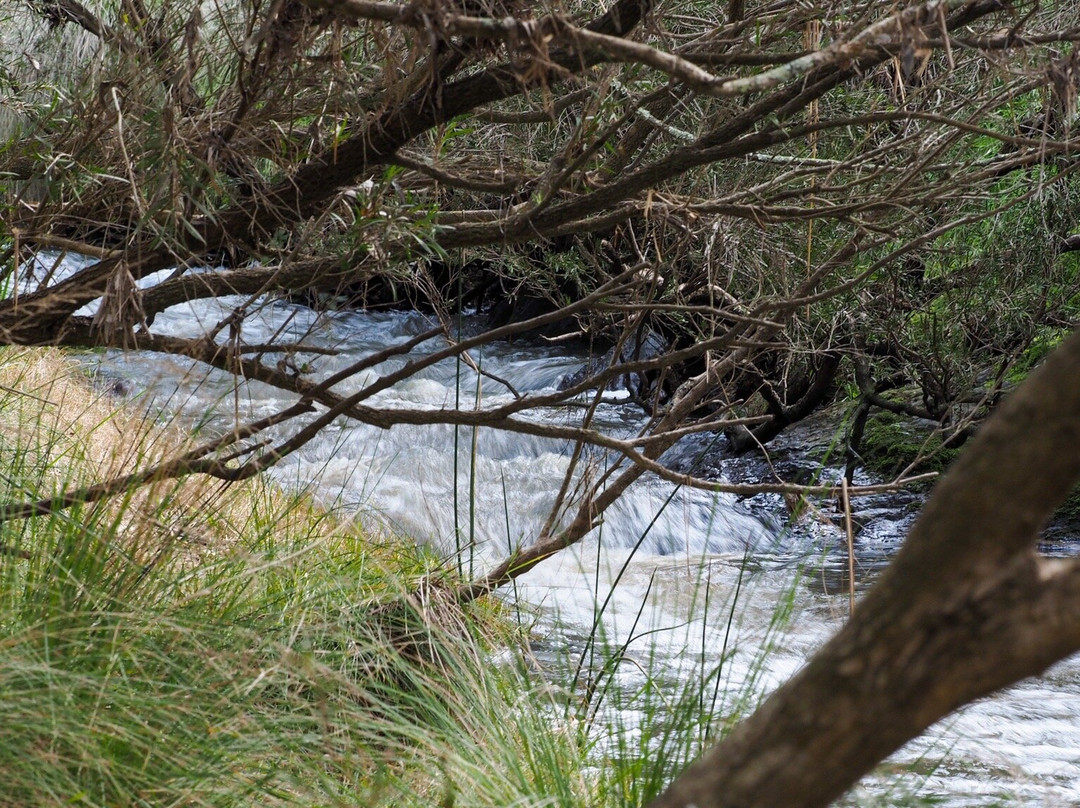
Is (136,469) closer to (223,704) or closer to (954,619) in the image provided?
(223,704)

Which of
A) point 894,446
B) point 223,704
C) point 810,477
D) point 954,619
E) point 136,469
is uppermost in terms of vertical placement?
point 894,446

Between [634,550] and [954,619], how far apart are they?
146 cm

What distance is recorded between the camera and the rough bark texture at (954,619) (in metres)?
0.73

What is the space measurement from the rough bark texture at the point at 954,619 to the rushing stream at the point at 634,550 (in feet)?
4.46

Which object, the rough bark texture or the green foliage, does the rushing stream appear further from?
the rough bark texture

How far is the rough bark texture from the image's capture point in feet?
2.39

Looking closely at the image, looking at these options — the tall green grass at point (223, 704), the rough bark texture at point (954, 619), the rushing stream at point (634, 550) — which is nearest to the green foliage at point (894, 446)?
the rushing stream at point (634, 550)

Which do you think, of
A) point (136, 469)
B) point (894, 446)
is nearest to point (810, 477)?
point (894, 446)

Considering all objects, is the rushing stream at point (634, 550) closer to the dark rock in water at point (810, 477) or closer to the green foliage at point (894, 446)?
the dark rock in water at point (810, 477)

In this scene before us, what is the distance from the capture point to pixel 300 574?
9.73 ft

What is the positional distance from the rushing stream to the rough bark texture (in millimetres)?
1359

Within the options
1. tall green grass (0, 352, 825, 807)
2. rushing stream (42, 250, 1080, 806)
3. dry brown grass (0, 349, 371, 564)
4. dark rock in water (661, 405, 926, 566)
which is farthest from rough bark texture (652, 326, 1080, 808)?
dark rock in water (661, 405, 926, 566)

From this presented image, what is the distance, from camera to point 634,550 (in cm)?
220

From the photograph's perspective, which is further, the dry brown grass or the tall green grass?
the dry brown grass
